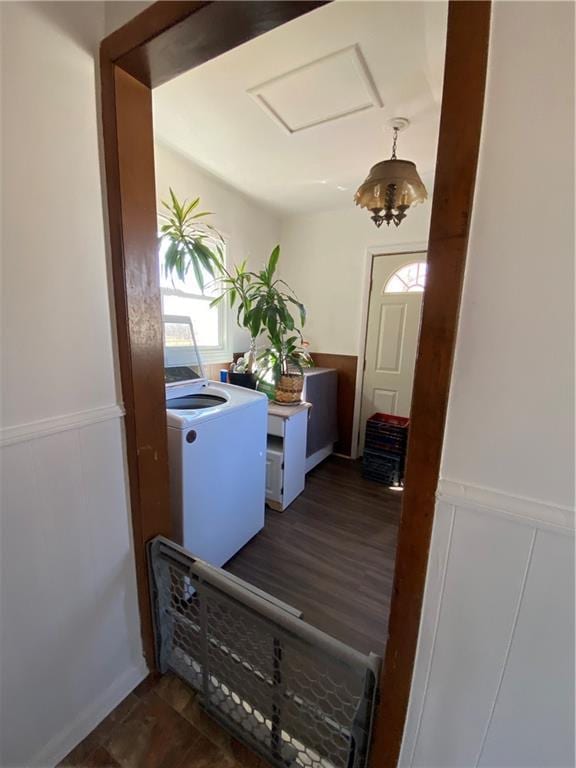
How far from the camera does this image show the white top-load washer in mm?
1377

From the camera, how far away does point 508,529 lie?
0.61 meters

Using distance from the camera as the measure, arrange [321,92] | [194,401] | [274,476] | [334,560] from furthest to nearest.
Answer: [274,476] → [334,560] → [194,401] → [321,92]

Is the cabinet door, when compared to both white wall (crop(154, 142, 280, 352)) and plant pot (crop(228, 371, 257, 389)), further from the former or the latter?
white wall (crop(154, 142, 280, 352))

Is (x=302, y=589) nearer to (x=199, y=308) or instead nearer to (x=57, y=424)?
(x=57, y=424)

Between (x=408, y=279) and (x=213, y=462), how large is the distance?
2.35 m

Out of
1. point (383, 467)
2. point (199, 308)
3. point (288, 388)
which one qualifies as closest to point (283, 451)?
A: point (288, 388)

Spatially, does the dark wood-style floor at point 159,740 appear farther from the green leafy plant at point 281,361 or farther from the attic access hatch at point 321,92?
the attic access hatch at point 321,92

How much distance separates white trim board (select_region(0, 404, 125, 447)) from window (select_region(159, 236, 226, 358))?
52.9 inches

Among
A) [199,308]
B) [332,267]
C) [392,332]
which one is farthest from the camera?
[332,267]

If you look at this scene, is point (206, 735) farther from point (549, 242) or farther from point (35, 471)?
point (549, 242)

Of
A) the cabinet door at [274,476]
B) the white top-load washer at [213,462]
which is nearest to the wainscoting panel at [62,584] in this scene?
the white top-load washer at [213,462]

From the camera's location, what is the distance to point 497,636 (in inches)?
25.5

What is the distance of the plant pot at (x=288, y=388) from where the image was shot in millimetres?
2369

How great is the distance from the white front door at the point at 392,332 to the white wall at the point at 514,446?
7.73ft
